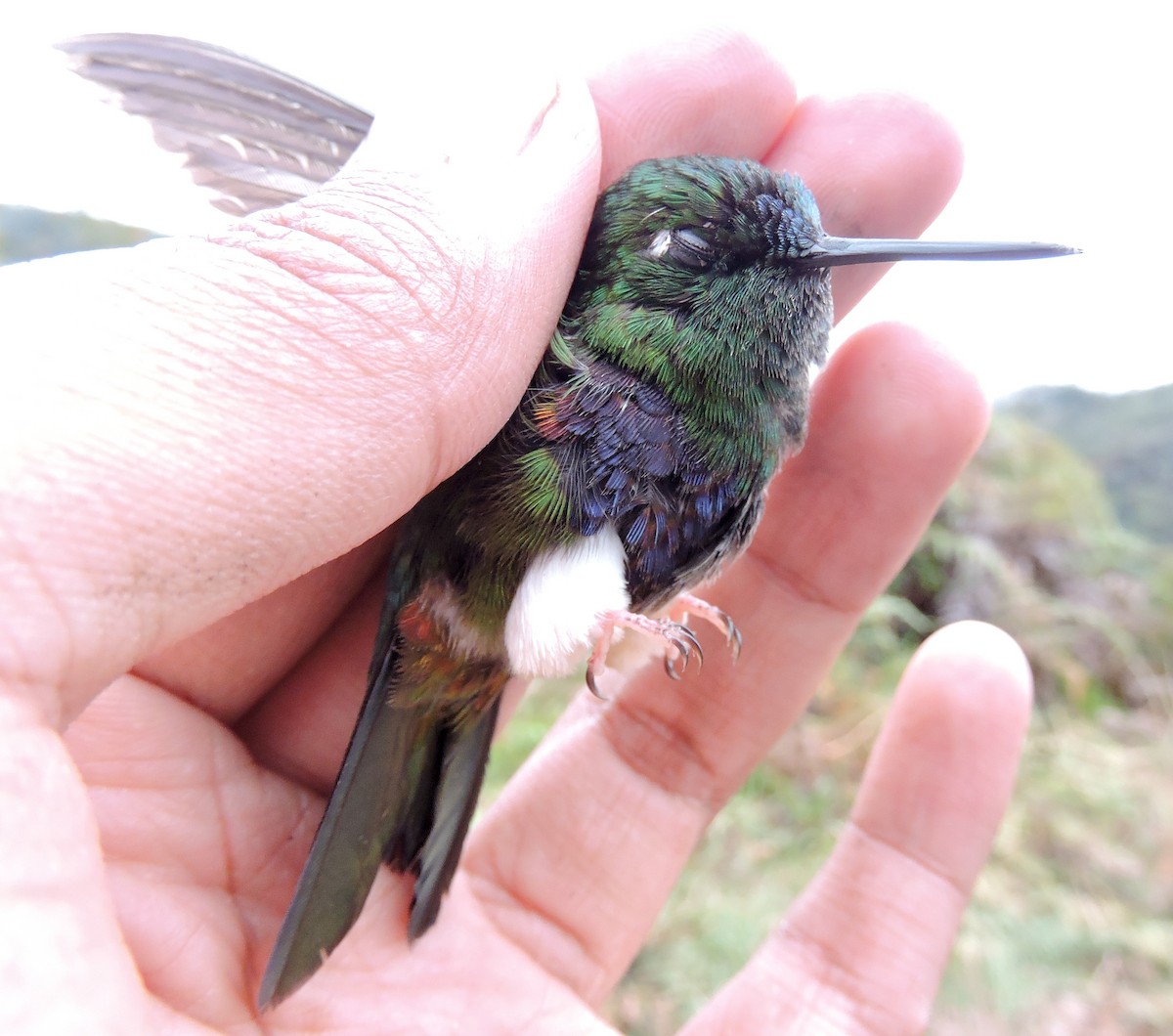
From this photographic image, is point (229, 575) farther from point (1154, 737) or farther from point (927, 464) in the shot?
point (1154, 737)

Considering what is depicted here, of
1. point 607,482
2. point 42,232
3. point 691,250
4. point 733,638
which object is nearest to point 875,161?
point 691,250

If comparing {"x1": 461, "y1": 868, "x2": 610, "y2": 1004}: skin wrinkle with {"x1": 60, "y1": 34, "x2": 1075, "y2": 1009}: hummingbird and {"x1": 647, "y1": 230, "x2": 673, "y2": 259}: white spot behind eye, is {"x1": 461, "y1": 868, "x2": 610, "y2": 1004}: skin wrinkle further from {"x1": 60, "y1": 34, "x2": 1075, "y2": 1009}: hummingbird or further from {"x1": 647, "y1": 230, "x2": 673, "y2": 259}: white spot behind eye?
{"x1": 647, "y1": 230, "x2": 673, "y2": 259}: white spot behind eye

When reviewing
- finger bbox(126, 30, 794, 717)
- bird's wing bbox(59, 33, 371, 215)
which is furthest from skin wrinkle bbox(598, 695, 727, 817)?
bird's wing bbox(59, 33, 371, 215)

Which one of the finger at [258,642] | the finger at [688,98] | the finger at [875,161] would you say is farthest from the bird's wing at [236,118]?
the finger at [875,161]

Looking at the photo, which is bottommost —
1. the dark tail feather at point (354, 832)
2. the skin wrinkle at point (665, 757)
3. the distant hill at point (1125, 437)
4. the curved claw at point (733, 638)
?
the distant hill at point (1125, 437)

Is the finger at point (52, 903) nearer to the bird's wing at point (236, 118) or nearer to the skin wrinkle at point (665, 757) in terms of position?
the skin wrinkle at point (665, 757)
